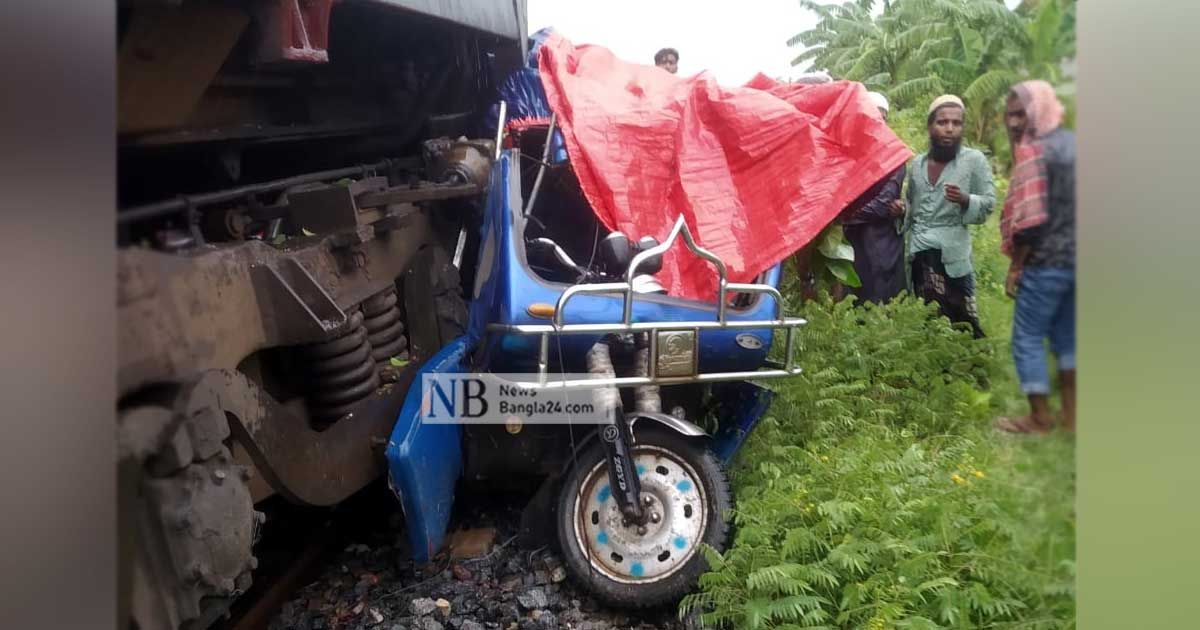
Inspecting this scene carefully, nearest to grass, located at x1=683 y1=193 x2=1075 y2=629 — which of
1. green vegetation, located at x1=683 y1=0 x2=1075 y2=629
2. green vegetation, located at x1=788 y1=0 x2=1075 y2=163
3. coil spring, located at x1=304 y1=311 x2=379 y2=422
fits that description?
green vegetation, located at x1=683 y1=0 x2=1075 y2=629

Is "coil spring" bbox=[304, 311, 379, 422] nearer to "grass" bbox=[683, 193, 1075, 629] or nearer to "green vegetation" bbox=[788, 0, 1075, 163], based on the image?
"grass" bbox=[683, 193, 1075, 629]

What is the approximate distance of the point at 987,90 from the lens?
0.79m

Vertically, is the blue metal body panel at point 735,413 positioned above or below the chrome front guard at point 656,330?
below

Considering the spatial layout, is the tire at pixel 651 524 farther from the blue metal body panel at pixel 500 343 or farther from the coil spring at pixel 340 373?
the coil spring at pixel 340 373

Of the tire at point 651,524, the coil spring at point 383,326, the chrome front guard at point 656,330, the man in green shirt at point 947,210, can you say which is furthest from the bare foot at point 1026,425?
the tire at point 651,524

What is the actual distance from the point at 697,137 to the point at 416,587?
1383 millimetres

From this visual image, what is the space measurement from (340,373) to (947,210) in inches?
58.0

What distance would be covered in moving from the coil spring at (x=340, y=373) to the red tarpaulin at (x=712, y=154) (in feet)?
2.51

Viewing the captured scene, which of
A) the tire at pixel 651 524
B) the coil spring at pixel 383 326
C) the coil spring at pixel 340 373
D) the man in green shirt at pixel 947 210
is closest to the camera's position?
the man in green shirt at pixel 947 210

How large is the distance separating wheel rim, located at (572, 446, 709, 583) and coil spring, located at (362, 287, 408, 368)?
2.35 feet

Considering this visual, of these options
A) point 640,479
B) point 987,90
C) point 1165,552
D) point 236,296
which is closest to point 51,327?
point 236,296

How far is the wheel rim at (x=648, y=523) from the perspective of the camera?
2551 mm

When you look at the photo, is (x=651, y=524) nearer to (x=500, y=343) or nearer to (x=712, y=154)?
(x=500, y=343)

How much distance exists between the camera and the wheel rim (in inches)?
Result: 100
